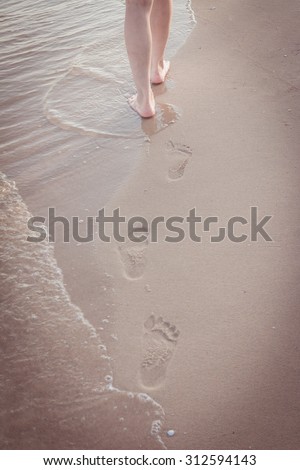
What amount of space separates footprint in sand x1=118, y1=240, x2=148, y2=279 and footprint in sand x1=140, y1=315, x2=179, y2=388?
20 centimetres

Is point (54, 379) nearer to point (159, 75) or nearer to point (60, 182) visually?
point (60, 182)

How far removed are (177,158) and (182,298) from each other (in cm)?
81

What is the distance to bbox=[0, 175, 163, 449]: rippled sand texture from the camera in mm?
1347

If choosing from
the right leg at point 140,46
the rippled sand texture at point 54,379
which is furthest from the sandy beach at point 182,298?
the right leg at point 140,46

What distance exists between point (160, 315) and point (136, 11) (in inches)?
55.7

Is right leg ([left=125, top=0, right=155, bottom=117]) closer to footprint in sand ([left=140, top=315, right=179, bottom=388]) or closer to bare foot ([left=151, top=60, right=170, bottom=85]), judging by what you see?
bare foot ([left=151, top=60, right=170, bottom=85])

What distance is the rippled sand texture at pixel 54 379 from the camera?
1347mm

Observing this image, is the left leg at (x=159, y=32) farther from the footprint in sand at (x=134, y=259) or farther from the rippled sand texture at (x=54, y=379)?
the rippled sand texture at (x=54, y=379)

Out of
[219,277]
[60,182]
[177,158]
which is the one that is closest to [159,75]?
[177,158]

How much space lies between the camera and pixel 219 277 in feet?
5.59

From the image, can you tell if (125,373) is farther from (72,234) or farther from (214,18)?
(214,18)

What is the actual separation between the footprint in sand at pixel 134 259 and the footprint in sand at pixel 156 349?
0.67 ft

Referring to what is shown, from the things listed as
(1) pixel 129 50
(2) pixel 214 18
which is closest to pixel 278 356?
(1) pixel 129 50

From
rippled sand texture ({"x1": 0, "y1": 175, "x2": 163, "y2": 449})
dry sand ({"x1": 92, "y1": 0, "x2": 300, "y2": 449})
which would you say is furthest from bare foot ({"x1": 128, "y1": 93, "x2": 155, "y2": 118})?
rippled sand texture ({"x1": 0, "y1": 175, "x2": 163, "y2": 449})
